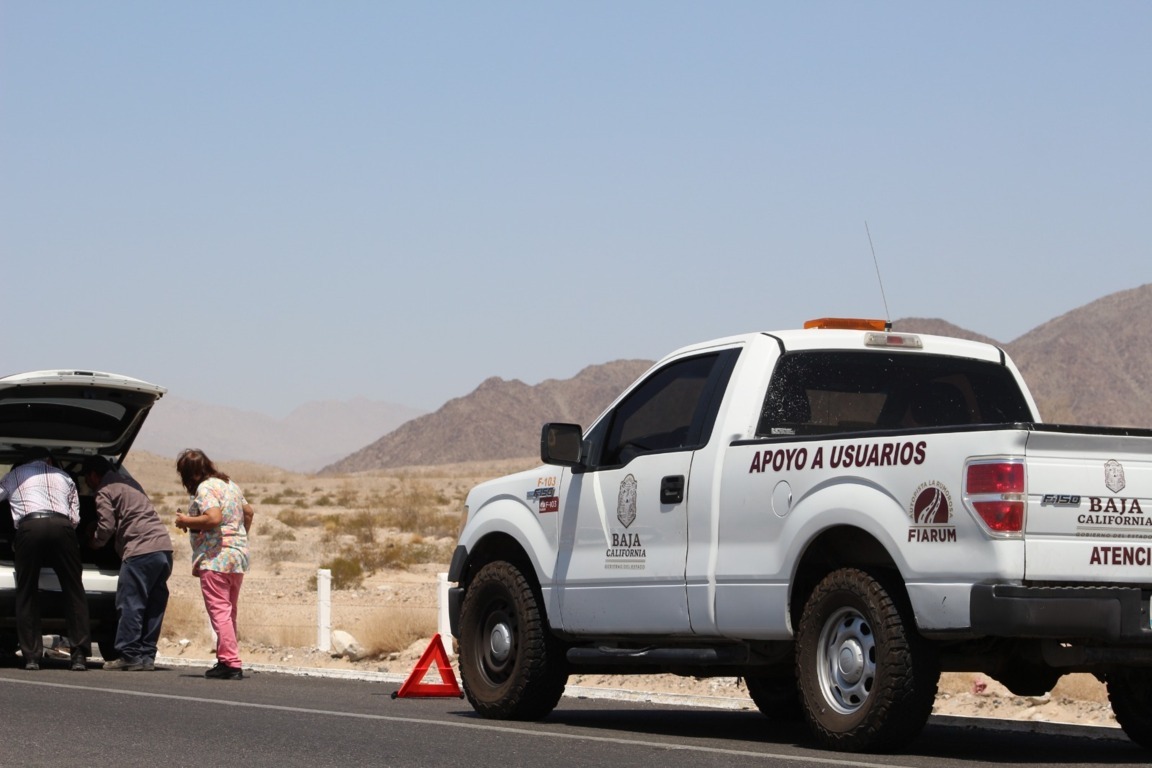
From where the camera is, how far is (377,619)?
2011 cm

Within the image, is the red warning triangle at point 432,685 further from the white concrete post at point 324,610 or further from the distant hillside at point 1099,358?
the distant hillside at point 1099,358

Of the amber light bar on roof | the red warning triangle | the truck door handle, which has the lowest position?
the red warning triangle

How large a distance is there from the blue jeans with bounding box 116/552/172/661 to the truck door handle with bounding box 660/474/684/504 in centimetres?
668

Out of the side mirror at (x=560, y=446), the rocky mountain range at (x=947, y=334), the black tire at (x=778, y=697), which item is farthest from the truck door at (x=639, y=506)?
the rocky mountain range at (x=947, y=334)

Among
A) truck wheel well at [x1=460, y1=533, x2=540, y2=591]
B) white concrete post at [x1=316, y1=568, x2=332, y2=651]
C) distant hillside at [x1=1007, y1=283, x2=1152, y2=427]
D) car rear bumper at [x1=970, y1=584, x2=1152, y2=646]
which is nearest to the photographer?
car rear bumper at [x1=970, y1=584, x2=1152, y2=646]

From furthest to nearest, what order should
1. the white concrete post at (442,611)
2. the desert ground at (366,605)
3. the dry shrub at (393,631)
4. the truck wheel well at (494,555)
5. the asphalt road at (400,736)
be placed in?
the dry shrub at (393,631) < the white concrete post at (442,611) < the desert ground at (366,605) < the truck wheel well at (494,555) < the asphalt road at (400,736)

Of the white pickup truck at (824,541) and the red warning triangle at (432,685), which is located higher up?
the white pickup truck at (824,541)

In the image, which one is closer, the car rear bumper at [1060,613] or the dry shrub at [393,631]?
the car rear bumper at [1060,613]

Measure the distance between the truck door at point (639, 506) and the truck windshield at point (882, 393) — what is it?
15.1 inches

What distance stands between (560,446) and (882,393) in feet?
6.64

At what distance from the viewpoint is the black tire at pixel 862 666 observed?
866cm

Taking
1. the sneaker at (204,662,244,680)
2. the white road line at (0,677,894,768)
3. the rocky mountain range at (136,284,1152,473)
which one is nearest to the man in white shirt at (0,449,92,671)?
the white road line at (0,677,894,768)

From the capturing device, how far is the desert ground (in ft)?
46.9

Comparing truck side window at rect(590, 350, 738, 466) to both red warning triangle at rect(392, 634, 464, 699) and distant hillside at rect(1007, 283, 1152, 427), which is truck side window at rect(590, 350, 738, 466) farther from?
distant hillside at rect(1007, 283, 1152, 427)
